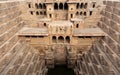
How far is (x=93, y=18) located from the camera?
30.8 metres

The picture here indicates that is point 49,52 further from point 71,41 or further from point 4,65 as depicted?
point 4,65

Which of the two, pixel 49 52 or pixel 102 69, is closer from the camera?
pixel 102 69

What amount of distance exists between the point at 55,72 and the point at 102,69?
399 inches

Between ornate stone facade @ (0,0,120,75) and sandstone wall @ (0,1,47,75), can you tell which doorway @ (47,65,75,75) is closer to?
ornate stone facade @ (0,0,120,75)

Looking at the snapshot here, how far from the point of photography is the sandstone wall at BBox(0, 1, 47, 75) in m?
18.2

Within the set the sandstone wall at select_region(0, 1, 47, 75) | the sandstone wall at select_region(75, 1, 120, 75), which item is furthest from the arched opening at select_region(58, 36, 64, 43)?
the sandstone wall at select_region(75, 1, 120, 75)

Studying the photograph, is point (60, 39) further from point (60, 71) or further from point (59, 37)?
point (60, 71)

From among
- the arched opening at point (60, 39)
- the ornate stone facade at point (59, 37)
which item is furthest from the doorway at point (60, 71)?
the arched opening at point (60, 39)

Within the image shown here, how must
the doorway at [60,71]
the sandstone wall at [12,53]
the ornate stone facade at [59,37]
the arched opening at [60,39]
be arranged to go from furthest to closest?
the arched opening at [60,39] < the doorway at [60,71] < the ornate stone facade at [59,37] < the sandstone wall at [12,53]

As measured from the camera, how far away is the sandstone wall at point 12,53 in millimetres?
18173

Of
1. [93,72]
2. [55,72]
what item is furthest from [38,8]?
[93,72]

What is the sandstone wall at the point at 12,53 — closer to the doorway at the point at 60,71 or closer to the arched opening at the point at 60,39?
the doorway at the point at 60,71

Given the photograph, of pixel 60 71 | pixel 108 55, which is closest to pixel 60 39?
pixel 60 71

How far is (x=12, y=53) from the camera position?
68.4ft
